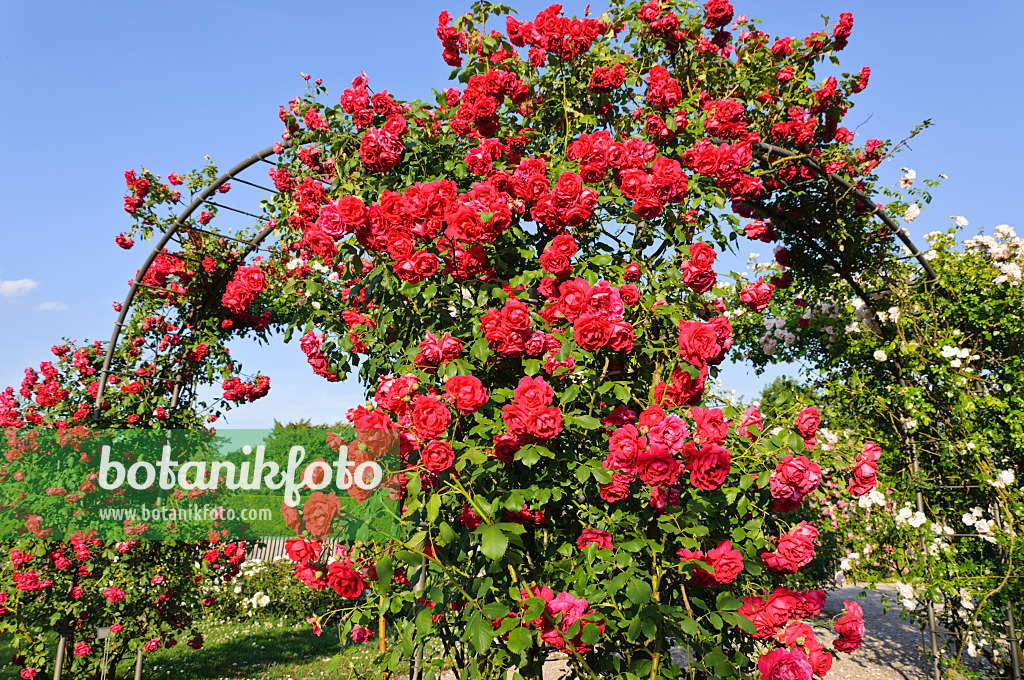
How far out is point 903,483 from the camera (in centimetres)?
437

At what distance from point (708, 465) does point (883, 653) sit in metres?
7.31

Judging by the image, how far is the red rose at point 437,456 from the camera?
1.77 meters

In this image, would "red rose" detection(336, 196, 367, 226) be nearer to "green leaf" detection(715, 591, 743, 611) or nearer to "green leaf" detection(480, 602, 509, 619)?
"green leaf" detection(480, 602, 509, 619)

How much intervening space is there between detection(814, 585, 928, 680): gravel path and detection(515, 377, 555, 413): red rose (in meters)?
4.30

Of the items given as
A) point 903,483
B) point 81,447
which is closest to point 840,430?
point 903,483

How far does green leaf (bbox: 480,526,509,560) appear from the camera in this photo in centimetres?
163

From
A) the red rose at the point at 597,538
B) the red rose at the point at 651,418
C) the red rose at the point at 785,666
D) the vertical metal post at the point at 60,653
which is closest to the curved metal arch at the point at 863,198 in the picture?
the red rose at the point at 651,418

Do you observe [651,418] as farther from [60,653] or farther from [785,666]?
[60,653]

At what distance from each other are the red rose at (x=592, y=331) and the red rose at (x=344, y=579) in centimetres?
109

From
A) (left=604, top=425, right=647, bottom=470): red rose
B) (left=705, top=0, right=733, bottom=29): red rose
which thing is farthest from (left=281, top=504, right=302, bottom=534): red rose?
(left=705, top=0, right=733, bottom=29): red rose

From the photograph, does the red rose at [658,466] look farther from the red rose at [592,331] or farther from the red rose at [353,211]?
the red rose at [353,211]

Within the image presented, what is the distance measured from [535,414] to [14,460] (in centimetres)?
566

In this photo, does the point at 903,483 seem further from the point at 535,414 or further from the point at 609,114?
the point at 535,414

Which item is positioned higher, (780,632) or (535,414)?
(535,414)
